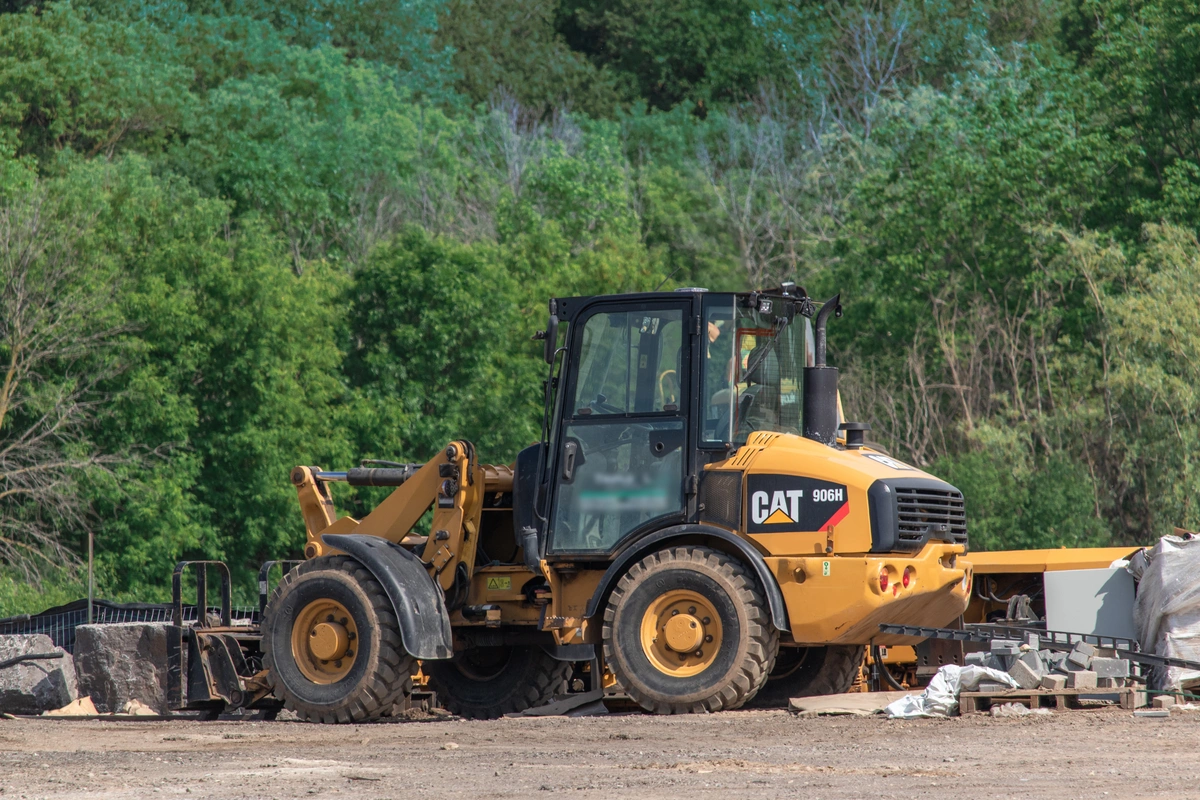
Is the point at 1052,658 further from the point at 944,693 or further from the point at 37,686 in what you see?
the point at 37,686

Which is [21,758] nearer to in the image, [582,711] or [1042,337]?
[582,711]

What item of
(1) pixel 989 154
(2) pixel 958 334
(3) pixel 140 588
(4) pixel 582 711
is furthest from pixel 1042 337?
(4) pixel 582 711

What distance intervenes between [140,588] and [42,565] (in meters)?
1.89

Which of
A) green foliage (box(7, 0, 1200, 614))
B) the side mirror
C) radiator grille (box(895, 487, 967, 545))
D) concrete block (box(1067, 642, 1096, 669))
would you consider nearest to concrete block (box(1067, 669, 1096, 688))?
concrete block (box(1067, 642, 1096, 669))

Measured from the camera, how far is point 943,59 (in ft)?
180

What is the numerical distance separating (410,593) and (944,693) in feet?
12.0

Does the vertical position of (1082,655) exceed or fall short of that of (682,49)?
it falls short

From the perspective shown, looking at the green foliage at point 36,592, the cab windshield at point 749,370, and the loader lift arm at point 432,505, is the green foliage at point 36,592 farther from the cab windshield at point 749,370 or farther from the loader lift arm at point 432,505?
the cab windshield at point 749,370

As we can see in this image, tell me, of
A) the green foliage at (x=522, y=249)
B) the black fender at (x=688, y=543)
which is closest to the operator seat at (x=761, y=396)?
the black fender at (x=688, y=543)

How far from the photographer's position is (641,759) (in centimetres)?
880

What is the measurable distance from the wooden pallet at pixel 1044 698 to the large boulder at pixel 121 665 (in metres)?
6.16

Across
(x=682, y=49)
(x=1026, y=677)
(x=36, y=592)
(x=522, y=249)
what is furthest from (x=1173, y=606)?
(x=682, y=49)

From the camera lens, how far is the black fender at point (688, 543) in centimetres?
1096

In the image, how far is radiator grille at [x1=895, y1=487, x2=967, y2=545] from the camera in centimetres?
1102
